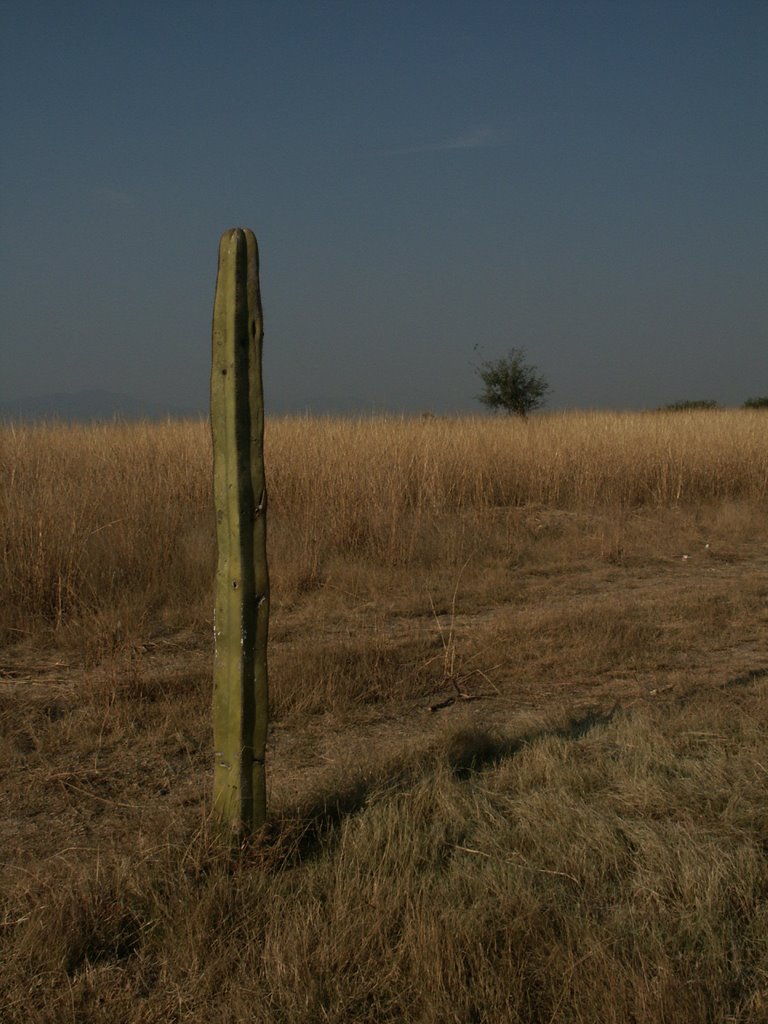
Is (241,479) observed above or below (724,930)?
above

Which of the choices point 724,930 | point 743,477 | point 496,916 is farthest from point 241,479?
point 743,477

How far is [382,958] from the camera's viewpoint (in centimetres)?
227

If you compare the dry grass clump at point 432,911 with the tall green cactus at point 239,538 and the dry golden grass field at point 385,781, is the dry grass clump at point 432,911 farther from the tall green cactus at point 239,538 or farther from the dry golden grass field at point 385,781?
the tall green cactus at point 239,538

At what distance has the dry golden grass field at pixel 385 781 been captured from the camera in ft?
7.23

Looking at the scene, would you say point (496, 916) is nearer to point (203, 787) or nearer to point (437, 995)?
point (437, 995)

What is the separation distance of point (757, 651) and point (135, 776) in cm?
374

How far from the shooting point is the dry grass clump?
2125mm

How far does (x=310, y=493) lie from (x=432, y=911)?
6798 millimetres

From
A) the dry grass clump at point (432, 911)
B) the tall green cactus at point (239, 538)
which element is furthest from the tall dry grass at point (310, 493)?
the dry grass clump at point (432, 911)

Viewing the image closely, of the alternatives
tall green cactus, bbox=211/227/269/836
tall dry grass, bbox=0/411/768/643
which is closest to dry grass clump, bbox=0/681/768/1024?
tall green cactus, bbox=211/227/269/836

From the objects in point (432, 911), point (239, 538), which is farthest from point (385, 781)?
point (239, 538)

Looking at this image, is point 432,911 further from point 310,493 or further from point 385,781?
point 310,493

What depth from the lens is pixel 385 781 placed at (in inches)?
129

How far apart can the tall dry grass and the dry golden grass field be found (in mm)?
53
